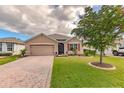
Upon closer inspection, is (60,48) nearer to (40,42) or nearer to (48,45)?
(48,45)

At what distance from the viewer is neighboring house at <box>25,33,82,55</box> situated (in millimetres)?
21370

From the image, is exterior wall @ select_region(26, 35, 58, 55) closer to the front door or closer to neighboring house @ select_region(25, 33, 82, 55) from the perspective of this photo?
neighboring house @ select_region(25, 33, 82, 55)

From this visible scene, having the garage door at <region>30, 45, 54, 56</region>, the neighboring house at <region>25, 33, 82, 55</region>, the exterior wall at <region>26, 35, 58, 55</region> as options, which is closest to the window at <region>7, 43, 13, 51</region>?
the neighboring house at <region>25, 33, 82, 55</region>

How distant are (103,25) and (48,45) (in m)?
12.6

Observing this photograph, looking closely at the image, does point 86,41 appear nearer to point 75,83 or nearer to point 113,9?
point 113,9

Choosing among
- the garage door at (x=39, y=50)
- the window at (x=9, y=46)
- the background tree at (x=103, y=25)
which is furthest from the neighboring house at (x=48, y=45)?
the background tree at (x=103, y=25)

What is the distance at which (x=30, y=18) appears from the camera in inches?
595

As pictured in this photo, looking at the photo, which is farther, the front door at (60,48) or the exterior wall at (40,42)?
the front door at (60,48)

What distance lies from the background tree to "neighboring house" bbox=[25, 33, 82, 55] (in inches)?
430

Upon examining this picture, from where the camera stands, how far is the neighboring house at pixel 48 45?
2137 cm

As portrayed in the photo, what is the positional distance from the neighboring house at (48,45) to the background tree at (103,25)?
10.9m

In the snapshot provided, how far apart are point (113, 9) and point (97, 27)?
1798 millimetres

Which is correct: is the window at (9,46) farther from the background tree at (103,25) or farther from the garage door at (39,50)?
the background tree at (103,25)
